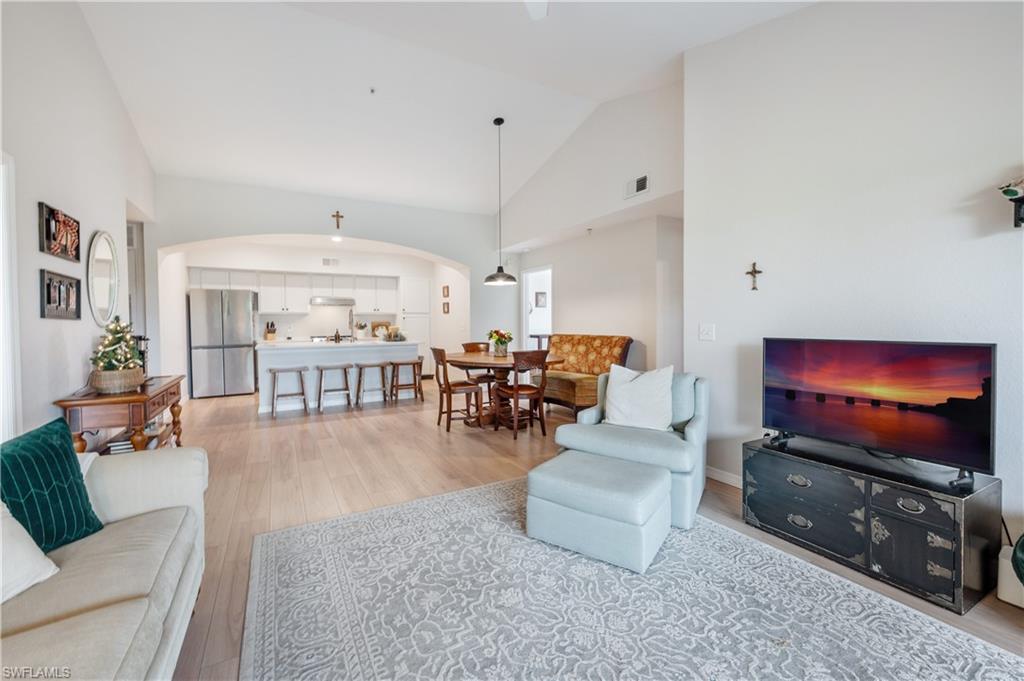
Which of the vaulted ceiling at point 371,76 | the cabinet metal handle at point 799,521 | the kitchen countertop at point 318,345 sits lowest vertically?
the cabinet metal handle at point 799,521

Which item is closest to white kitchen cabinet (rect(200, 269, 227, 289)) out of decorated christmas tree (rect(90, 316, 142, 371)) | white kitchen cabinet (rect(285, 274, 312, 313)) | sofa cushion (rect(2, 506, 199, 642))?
white kitchen cabinet (rect(285, 274, 312, 313))

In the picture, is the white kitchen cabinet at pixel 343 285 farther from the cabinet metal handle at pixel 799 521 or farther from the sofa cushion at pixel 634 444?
the cabinet metal handle at pixel 799 521

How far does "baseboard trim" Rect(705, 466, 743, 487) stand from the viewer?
3119mm

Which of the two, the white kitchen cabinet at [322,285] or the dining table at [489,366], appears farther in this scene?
the white kitchen cabinet at [322,285]

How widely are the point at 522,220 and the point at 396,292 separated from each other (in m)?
3.66

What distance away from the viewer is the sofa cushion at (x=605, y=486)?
2045 millimetres

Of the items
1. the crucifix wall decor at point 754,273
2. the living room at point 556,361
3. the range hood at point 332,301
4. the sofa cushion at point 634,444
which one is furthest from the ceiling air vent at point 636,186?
the range hood at point 332,301

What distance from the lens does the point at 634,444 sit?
255 centimetres

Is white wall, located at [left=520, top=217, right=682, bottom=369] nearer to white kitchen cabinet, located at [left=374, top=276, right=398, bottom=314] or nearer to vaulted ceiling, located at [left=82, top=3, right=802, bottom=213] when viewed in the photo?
vaulted ceiling, located at [left=82, top=3, right=802, bottom=213]

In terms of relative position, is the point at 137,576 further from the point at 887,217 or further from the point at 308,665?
the point at 887,217

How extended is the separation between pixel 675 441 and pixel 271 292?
7.64 meters

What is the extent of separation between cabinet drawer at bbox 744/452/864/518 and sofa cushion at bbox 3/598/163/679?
8.91 feet

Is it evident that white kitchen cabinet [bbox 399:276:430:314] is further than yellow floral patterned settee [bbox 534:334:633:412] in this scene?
Yes

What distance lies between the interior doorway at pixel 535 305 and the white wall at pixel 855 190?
4.15 metres
